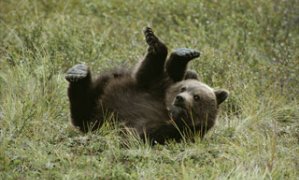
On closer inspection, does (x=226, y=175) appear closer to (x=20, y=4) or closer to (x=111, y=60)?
(x=111, y=60)

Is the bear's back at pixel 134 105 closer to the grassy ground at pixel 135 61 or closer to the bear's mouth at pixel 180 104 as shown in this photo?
the bear's mouth at pixel 180 104

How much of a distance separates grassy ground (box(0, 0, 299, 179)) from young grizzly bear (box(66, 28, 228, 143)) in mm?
259

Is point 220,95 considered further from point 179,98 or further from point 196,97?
point 179,98

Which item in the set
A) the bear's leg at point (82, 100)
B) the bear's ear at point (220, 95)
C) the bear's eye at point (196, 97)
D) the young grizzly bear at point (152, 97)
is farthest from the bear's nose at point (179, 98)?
the bear's leg at point (82, 100)

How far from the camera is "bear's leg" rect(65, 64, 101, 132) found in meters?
7.94

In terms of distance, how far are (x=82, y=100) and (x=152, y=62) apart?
919mm

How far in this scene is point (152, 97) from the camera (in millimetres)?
8125

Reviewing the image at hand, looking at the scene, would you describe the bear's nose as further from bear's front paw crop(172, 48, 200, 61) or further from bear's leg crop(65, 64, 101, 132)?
bear's leg crop(65, 64, 101, 132)

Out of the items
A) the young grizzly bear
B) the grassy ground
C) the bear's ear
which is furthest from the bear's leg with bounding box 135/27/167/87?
the grassy ground

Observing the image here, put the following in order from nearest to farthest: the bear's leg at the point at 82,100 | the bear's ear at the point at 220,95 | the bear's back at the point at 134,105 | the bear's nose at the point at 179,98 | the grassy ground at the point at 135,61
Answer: the grassy ground at the point at 135,61
the bear's nose at the point at 179,98
the bear's back at the point at 134,105
the bear's leg at the point at 82,100
the bear's ear at the point at 220,95

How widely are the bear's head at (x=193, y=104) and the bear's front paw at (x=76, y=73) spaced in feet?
3.17

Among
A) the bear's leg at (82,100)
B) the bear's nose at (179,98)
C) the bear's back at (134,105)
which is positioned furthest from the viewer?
the bear's leg at (82,100)

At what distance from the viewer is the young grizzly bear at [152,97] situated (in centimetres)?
767

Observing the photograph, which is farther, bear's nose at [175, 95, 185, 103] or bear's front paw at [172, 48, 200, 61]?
bear's front paw at [172, 48, 200, 61]
